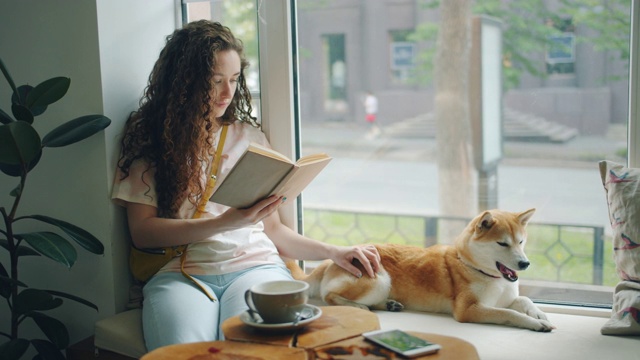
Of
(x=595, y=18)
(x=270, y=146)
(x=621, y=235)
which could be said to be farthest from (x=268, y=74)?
(x=621, y=235)

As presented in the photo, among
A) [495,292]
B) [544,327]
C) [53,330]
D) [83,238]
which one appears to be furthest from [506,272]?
[53,330]

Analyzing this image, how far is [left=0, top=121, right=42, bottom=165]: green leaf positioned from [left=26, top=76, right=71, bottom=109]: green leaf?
0.11 metres

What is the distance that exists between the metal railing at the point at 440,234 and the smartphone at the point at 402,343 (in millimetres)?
1016

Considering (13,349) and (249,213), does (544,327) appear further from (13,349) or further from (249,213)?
(13,349)

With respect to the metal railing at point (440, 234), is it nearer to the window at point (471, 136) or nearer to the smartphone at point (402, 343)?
the window at point (471, 136)

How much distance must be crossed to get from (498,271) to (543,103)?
0.56 meters

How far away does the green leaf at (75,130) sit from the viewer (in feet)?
6.59

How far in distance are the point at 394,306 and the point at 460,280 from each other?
0.21 m

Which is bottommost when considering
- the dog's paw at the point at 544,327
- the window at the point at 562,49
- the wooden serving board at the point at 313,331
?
the dog's paw at the point at 544,327

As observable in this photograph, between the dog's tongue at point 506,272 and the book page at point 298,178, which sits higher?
the book page at point 298,178

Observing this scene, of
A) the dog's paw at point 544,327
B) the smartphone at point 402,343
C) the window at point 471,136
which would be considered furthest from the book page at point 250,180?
the dog's paw at point 544,327

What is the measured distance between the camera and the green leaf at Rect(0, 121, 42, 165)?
6.20 ft

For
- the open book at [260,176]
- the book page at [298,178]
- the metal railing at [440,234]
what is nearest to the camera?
the open book at [260,176]

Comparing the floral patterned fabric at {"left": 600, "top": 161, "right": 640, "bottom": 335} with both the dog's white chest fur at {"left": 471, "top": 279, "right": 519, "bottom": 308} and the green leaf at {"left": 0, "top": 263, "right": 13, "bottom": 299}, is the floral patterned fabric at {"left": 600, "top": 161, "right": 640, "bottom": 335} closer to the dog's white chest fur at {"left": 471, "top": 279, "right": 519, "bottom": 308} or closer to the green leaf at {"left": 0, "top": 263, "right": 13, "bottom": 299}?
the dog's white chest fur at {"left": 471, "top": 279, "right": 519, "bottom": 308}
